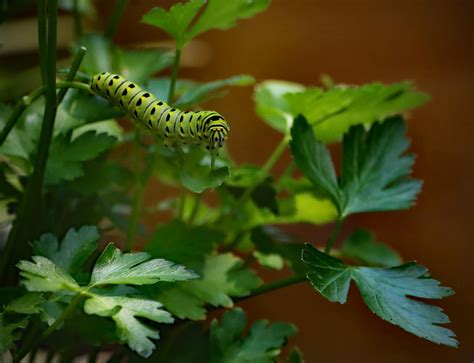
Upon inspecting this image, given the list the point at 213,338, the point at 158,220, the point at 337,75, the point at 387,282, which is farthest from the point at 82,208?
the point at 337,75

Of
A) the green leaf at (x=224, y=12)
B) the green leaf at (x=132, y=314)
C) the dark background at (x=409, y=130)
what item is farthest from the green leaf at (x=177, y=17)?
the dark background at (x=409, y=130)

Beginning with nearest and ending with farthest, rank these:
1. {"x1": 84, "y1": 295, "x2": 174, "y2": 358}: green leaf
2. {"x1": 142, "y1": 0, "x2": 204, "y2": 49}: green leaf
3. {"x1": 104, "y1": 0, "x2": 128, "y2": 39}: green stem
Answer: {"x1": 84, "y1": 295, "x2": 174, "y2": 358}: green leaf
{"x1": 142, "y1": 0, "x2": 204, "y2": 49}: green leaf
{"x1": 104, "y1": 0, "x2": 128, "y2": 39}: green stem

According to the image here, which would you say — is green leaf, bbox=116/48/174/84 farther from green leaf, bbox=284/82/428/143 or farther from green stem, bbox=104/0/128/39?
green leaf, bbox=284/82/428/143

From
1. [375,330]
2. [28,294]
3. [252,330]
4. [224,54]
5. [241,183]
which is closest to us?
[28,294]

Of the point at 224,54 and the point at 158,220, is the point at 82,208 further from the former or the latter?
the point at 224,54

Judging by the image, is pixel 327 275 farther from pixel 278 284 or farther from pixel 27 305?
pixel 27 305

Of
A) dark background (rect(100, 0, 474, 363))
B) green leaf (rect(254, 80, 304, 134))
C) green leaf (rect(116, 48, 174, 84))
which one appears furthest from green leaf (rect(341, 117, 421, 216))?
dark background (rect(100, 0, 474, 363))

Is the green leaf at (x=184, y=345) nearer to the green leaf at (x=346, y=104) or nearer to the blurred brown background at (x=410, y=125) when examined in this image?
the green leaf at (x=346, y=104)
